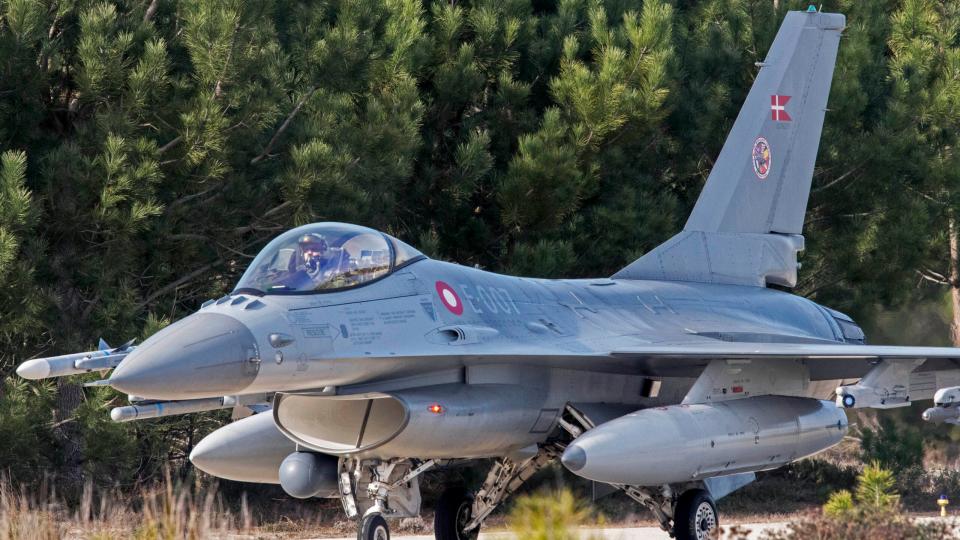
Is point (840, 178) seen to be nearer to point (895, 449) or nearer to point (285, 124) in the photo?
point (895, 449)

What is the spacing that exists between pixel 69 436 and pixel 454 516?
4962 millimetres

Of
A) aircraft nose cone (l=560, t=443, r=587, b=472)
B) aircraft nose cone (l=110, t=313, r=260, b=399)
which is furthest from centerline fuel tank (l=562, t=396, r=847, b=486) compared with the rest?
aircraft nose cone (l=110, t=313, r=260, b=399)

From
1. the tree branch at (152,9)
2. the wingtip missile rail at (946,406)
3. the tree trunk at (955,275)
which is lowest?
the tree trunk at (955,275)

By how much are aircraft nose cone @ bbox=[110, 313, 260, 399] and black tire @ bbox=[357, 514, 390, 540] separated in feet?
5.12

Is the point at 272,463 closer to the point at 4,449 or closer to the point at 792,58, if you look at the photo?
the point at 4,449

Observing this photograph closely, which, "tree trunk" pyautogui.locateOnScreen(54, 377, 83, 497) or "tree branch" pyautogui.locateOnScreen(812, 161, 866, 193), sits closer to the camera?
"tree trunk" pyautogui.locateOnScreen(54, 377, 83, 497)

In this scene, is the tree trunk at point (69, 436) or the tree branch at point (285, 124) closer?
the tree trunk at point (69, 436)

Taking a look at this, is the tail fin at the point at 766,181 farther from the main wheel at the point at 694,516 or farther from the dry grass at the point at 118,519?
the dry grass at the point at 118,519

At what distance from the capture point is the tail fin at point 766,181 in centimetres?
1324

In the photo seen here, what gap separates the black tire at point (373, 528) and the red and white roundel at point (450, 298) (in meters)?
1.67

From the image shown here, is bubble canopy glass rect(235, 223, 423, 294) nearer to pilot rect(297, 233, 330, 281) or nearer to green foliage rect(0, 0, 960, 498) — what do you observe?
pilot rect(297, 233, 330, 281)

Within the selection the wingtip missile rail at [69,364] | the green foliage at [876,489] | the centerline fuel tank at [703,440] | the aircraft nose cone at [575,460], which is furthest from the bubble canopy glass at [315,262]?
the green foliage at [876,489]

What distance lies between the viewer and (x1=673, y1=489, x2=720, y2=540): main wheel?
10.5m

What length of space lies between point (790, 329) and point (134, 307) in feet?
22.1
